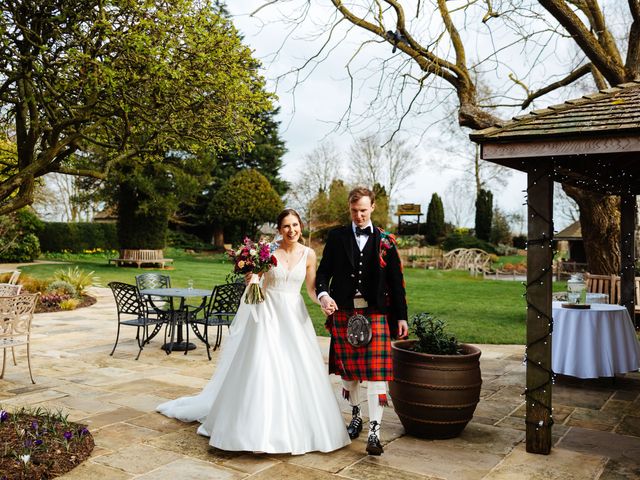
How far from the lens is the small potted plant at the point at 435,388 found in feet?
15.9

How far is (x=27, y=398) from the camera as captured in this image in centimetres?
606

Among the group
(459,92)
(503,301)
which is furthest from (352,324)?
(503,301)

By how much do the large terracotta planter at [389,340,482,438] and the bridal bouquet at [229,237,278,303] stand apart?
4.45ft

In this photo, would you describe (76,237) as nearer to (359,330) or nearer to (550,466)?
(359,330)

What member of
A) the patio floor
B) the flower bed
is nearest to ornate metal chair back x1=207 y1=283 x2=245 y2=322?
the patio floor

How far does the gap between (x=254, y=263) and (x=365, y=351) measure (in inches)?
45.3

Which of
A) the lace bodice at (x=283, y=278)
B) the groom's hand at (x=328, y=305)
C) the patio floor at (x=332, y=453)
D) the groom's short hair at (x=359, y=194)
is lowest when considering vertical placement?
the patio floor at (x=332, y=453)

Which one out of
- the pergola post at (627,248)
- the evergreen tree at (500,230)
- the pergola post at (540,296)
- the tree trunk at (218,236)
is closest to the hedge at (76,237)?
the tree trunk at (218,236)

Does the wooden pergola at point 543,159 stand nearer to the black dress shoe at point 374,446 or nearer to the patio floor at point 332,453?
the patio floor at point 332,453

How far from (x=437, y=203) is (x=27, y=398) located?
37294mm

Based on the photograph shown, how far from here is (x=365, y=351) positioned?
465 centimetres

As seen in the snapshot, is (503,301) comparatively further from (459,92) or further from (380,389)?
(380,389)

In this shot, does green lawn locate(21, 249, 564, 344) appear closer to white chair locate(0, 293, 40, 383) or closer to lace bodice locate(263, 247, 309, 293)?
white chair locate(0, 293, 40, 383)

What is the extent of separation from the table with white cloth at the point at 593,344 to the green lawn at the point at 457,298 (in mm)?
2981
